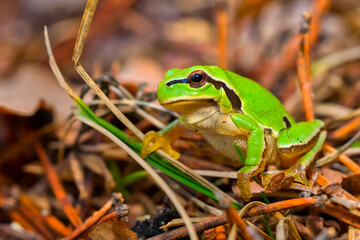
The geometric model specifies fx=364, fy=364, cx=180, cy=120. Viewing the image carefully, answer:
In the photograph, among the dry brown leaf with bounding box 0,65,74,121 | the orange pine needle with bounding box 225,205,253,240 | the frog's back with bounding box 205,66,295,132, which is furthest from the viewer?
the dry brown leaf with bounding box 0,65,74,121

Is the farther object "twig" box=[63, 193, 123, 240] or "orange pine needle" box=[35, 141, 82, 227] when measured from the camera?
"orange pine needle" box=[35, 141, 82, 227]

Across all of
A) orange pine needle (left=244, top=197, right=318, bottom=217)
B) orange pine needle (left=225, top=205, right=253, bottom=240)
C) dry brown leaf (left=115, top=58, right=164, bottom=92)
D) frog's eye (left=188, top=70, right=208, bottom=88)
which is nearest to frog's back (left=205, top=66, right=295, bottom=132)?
frog's eye (left=188, top=70, right=208, bottom=88)

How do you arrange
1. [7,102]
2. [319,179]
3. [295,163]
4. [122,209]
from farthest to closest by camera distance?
1. [7,102]
2. [295,163]
3. [319,179]
4. [122,209]

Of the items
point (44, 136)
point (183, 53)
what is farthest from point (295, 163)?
point (183, 53)

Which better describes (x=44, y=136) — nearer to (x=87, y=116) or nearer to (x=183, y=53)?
(x=87, y=116)

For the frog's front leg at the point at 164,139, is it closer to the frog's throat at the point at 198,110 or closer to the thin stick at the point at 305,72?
the frog's throat at the point at 198,110

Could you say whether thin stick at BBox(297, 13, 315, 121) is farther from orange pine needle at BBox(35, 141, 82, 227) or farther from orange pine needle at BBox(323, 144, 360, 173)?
orange pine needle at BBox(35, 141, 82, 227)

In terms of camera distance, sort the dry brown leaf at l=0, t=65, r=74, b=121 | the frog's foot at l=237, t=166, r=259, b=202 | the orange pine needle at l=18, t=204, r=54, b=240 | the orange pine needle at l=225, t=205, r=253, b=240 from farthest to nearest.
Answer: the dry brown leaf at l=0, t=65, r=74, b=121, the orange pine needle at l=18, t=204, r=54, b=240, the frog's foot at l=237, t=166, r=259, b=202, the orange pine needle at l=225, t=205, r=253, b=240

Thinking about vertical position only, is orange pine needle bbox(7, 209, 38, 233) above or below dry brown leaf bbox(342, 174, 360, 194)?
above
